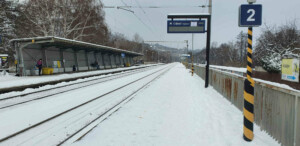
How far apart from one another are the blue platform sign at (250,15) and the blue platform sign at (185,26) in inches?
361

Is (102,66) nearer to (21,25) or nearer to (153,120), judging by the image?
(21,25)

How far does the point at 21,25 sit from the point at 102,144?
36639 mm

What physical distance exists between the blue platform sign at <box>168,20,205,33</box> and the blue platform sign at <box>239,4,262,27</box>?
918 centimetres

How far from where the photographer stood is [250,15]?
452cm

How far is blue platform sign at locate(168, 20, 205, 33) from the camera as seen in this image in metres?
13.6

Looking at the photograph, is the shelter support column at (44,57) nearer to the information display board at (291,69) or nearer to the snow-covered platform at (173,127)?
the snow-covered platform at (173,127)

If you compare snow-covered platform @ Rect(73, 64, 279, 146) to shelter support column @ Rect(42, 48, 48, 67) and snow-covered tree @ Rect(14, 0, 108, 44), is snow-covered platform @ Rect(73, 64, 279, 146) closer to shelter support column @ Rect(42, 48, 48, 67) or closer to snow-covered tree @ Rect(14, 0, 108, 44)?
shelter support column @ Rect(42, 48, 48, 67)

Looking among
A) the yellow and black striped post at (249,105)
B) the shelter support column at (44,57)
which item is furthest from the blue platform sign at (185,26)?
the shelter support column at (44,57)

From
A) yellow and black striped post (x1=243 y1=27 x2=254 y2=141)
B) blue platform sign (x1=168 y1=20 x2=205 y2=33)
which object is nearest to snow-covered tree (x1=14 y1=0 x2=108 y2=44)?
blue platform sign (x1=168 y1=20 x2=205 y2=33)

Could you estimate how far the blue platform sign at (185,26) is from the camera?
534 inches

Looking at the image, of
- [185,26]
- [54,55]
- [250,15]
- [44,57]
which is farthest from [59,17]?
[250,15]

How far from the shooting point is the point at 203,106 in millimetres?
7641

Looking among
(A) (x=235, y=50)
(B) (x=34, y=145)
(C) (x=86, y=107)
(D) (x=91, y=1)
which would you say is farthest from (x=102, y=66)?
(A) (x=235, y=50)

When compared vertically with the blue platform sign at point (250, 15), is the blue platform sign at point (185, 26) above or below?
above
